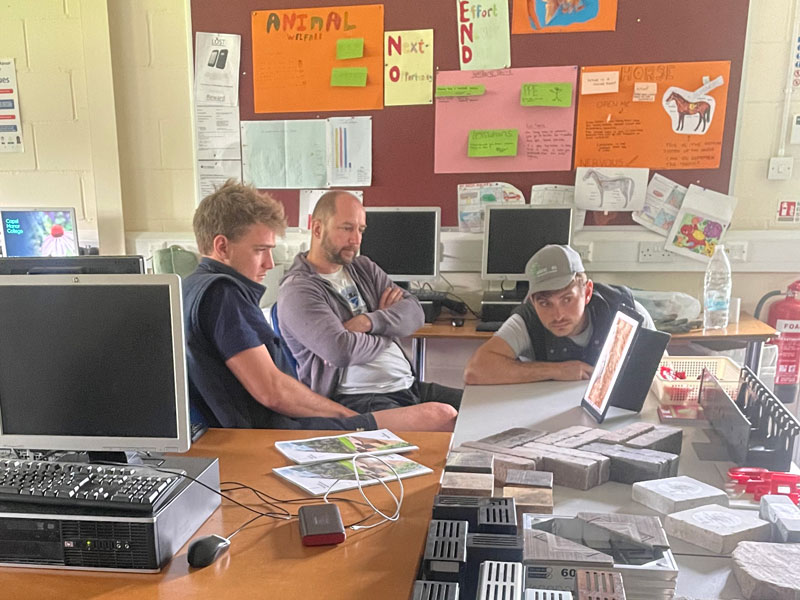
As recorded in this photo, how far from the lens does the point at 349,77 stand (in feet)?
11.0

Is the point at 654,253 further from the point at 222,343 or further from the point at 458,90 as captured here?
the point at 222,343

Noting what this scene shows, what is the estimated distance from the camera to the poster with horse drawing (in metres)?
3.23

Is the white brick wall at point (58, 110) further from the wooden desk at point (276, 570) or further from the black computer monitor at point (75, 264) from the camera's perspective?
the wooden desk at point (276, 570)

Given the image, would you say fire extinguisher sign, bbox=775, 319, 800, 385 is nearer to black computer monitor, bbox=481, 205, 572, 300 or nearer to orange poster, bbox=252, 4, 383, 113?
black computer monitor, bbox=481, 205, 572, 300

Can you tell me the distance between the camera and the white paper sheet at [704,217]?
10.5ft

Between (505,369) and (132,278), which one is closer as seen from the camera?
(132,278)

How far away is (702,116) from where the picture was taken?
3131 millimetres

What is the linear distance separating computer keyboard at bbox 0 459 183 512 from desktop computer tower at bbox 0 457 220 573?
13 mm

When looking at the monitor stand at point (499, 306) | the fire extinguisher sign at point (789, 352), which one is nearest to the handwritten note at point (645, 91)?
the monitor stand at point (499, 306)

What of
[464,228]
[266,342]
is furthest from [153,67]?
[266,342]

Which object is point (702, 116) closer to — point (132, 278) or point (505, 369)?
point (505, 369)

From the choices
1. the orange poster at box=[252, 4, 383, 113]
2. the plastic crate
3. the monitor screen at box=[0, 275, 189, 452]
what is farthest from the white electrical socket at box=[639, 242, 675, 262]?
the monitor screen at box=[0, 275, 189, 452]

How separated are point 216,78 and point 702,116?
8.19ft

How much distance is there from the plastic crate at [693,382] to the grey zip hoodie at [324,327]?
37.0 inches
